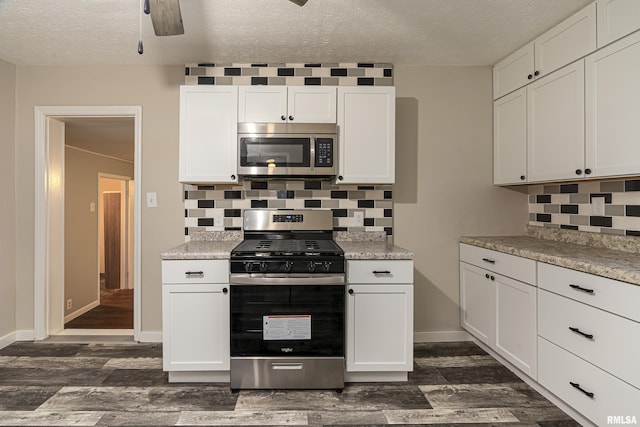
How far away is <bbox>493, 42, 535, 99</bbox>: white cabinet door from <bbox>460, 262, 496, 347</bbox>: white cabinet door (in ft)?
4.78

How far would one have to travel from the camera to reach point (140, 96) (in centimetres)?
303

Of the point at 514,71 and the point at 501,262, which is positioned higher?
the point at 514,71

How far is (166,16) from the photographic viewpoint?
1648 millimetres

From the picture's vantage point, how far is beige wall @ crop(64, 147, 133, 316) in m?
4.28

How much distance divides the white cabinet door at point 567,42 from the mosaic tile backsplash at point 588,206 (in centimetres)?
85

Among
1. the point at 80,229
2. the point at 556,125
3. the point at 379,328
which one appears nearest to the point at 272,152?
the point at 379,328

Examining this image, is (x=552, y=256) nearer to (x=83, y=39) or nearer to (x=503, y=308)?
(x=503, y=308)

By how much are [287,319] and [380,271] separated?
0.67 meters

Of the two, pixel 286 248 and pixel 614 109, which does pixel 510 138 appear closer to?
pixel 614 109

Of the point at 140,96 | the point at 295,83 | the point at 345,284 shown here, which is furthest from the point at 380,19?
the point at 140,96

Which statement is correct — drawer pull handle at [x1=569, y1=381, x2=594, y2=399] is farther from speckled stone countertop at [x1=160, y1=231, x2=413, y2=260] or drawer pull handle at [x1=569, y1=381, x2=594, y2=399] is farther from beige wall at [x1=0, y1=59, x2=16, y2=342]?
beige wall at [x1=0, y1=59, x2=16, y2=342]

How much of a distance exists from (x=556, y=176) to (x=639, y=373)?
4.27 ft

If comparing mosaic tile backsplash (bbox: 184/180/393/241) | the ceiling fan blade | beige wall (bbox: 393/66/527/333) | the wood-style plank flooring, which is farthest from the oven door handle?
the ceiling fan blade

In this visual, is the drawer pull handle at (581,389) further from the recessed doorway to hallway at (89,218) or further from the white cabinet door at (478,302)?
the recessed doorway to hallway at (89,218)
